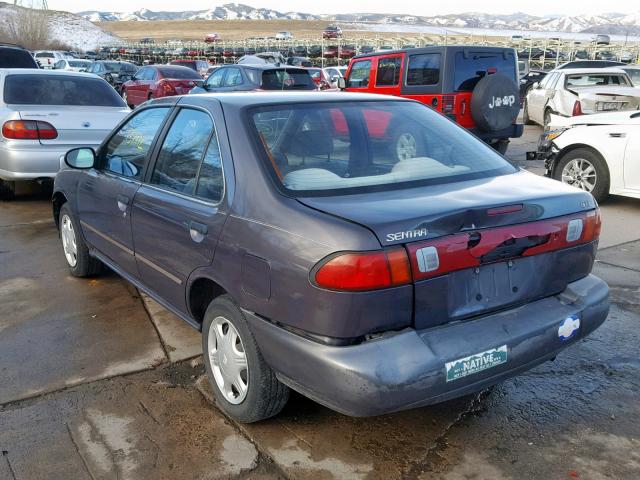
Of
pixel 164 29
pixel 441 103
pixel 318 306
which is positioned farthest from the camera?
pixel 164 29

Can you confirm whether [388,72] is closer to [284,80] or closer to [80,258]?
[284,80]

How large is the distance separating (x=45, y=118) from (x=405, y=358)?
20.5ft

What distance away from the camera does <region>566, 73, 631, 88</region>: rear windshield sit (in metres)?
13.3

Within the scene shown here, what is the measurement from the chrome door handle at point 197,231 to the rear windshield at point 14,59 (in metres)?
10.8

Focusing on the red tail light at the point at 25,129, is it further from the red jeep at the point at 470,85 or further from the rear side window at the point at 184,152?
the red jeep at the point at 470,85

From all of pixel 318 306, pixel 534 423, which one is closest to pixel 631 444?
pixel 534 423

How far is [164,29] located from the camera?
102 metres

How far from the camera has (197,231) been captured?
3.06 m

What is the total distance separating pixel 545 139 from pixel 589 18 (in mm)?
209846

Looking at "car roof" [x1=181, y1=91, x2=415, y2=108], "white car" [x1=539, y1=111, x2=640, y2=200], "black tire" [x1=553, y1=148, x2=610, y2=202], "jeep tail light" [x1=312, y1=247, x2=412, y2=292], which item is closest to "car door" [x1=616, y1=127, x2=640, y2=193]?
"white car" [x1=539, y1=111, x2=640, y2=200]

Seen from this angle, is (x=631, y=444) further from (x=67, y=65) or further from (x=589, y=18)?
(x=589, y=18)

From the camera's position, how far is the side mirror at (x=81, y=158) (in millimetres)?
4352

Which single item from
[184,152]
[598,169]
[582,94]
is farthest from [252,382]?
[582,94]

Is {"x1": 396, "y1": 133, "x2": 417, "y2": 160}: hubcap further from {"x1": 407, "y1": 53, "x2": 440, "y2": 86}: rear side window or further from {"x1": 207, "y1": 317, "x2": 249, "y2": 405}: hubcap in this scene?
{"x1": 407, "y1": 53, "x2": 440, "y2": 86}: rear side window
